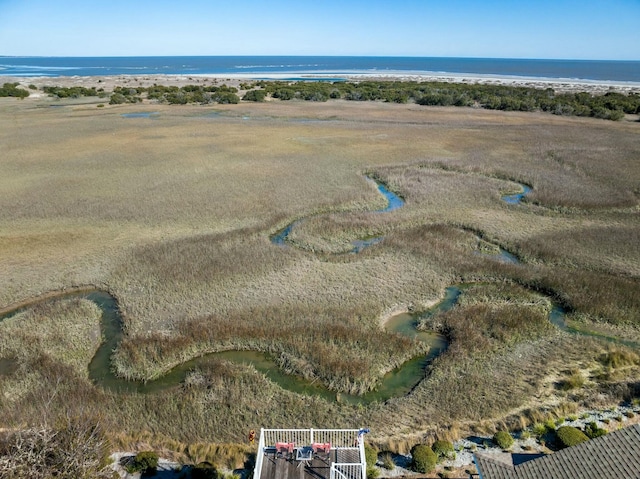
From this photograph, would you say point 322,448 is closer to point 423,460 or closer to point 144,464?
point 423,460

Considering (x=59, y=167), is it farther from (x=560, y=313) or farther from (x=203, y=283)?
(x=560, y=313)

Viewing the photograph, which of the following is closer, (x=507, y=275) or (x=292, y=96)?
(x=507, y=275)

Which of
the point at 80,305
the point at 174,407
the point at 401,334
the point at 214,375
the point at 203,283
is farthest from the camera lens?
the point at 203,283

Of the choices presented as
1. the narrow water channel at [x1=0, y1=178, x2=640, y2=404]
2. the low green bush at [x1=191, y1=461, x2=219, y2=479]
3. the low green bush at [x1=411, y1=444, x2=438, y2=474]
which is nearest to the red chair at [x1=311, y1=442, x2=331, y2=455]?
the low green bush at [x1=411, y1=444, x2=438, y2=474]

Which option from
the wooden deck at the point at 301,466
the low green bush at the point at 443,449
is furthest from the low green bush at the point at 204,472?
the low green bush at the point at 443,449

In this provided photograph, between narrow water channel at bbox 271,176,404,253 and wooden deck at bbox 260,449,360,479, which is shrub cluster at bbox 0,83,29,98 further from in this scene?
wooden deck at bbox 260,449,360,479

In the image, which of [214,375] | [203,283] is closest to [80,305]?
[203,283]

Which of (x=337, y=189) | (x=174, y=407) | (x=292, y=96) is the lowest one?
(x=174, y=407)
